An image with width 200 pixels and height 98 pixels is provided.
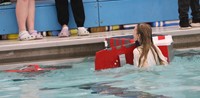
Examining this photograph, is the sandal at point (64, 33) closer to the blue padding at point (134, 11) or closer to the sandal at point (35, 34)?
the sandal at point (35, 34)

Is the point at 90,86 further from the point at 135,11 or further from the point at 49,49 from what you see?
the point at 135,11

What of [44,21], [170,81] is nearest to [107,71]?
[170,81]

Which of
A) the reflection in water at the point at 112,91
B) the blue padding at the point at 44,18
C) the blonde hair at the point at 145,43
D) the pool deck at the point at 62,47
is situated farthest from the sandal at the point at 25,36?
the reflection in water at the point at 112,91

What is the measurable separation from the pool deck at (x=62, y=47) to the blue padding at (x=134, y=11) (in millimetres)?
999

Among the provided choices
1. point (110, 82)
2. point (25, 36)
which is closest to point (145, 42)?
point (110, 82)

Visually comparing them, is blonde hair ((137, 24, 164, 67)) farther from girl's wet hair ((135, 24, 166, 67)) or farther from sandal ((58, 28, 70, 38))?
sandal ((58, 28, 70, 38))

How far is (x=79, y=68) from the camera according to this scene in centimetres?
484

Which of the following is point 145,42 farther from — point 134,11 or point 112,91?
point 134,11

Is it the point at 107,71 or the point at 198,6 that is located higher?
the point at 198,6

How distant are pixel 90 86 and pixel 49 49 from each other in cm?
179

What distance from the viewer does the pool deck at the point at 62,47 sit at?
213 inches

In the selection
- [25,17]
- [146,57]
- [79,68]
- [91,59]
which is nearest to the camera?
[146,57]

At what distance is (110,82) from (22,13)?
2.37 meters

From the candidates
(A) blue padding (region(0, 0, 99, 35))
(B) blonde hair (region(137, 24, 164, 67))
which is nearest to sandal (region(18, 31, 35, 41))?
(A) blue padding (region(0, 0, 99, 35))
